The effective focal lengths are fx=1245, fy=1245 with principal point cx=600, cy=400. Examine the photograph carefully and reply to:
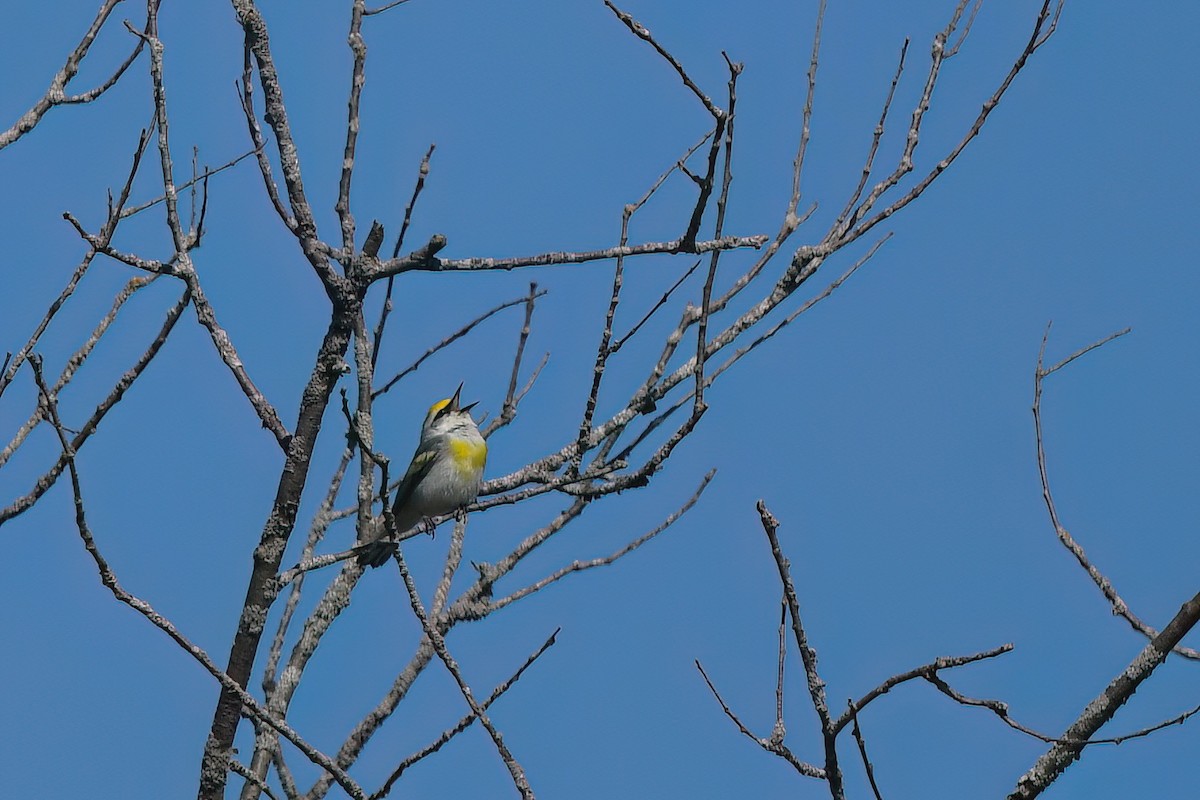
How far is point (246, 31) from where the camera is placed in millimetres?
5004

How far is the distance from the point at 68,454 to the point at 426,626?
49.8 inches

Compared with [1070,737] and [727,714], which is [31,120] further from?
[1070,737]

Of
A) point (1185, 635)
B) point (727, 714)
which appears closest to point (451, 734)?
point (727, 714)

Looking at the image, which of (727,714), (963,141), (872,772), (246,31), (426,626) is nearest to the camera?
(872,772)

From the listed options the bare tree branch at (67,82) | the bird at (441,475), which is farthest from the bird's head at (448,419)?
the bare tree branch at (67,82)

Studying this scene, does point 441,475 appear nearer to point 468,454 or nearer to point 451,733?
point 468,454

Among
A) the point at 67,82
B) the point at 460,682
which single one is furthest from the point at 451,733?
the point at 67,82

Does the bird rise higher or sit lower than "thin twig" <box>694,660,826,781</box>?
higher

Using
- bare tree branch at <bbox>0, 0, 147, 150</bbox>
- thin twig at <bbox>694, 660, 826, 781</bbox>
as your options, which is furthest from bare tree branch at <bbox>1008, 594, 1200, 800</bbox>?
bare tree branch at <bbox>0, 0, 147, 150</bbox>

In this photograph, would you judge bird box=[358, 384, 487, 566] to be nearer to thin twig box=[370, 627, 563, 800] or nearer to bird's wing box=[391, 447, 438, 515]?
bird's wing box=[391, 447, 438, 515]

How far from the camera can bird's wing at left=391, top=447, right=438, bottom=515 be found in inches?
387

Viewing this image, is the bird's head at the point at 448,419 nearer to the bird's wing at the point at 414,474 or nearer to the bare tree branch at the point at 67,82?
the bird's wing at the point at 414,474

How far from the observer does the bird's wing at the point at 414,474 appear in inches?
387

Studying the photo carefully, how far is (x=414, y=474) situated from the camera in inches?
391
